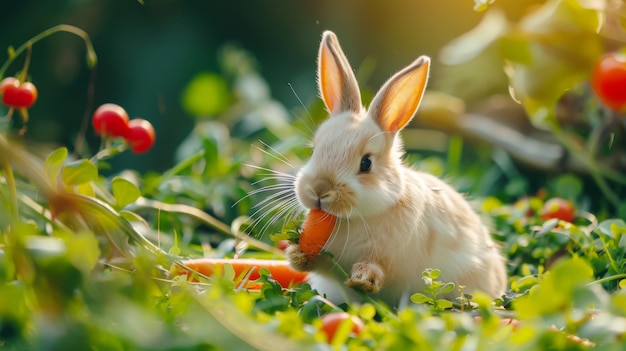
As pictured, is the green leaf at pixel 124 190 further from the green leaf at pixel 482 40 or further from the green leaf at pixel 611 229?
the green leaf at pixel 611 229

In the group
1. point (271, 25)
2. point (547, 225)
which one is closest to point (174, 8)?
point (271, 25)

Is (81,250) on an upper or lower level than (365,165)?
lower

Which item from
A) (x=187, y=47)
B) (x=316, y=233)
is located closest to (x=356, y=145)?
(x=316, y=233)

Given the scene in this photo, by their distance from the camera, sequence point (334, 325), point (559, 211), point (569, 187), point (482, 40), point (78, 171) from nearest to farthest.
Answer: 1. point (334, 325)
2. point (78, 171)
3. point (482, 40)
4. point (559, 211)
5. point (569, 187)

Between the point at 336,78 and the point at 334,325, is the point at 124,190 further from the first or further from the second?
the point at 334,325

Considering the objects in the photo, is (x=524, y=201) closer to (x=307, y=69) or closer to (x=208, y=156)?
(x=208, y=156)

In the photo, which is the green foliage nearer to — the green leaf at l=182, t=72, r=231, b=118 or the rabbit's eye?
the rabbit's eye

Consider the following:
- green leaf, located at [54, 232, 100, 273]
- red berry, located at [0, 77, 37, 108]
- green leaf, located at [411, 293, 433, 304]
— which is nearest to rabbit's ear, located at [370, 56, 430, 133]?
green leaf, located at [411, 293, 433, 304]
